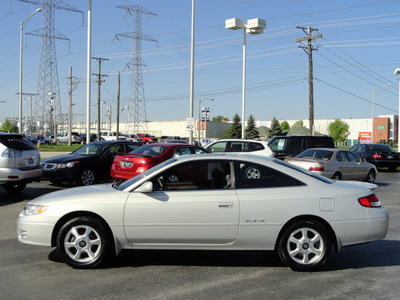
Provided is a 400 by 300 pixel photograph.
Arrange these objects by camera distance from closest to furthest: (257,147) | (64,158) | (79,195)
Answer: (79,195), (64,158), (257,147)

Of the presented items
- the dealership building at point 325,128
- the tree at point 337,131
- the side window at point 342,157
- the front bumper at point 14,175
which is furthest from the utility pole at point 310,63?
the dealership building at point 325,128

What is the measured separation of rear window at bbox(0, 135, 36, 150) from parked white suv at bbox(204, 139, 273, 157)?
7.26 m

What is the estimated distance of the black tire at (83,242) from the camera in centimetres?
525

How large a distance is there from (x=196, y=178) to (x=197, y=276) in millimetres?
1221

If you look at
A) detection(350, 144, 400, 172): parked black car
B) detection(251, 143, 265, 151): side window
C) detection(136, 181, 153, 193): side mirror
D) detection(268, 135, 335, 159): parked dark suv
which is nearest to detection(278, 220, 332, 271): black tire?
detection(136, 181, 153, 193): side mirror

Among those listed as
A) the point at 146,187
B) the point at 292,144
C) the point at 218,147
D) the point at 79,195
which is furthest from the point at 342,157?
the point at 79,195

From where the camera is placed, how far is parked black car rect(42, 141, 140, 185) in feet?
42.7

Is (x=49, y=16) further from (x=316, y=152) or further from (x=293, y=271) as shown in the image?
(x=293, y=271)

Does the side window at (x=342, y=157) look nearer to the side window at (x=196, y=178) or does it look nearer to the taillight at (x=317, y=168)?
the taillight at (x=317, y=168)

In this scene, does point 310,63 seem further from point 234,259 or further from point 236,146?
point 234,259

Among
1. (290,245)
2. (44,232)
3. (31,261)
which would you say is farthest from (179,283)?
(31,261)

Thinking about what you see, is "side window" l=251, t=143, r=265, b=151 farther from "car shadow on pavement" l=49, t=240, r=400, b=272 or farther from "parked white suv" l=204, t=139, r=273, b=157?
"car shadow on pavement" l=49, t=240, r=400, b=272

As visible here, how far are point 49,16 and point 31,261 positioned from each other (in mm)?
56097

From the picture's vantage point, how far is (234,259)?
5.93 m
